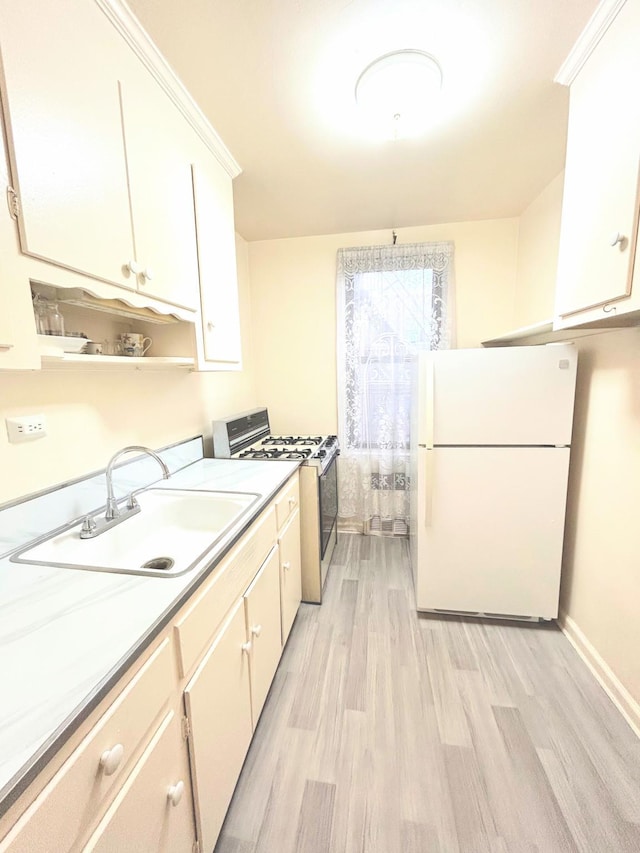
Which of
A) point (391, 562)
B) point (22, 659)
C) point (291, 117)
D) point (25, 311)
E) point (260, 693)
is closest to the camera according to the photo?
point (22, 659)

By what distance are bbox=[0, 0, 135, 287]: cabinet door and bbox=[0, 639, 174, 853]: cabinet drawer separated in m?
0.96

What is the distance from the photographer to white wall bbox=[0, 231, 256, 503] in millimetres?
1108

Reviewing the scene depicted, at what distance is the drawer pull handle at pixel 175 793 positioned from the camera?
81 cm

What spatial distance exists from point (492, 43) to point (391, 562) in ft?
8.83

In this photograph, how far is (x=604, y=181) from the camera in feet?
3.92

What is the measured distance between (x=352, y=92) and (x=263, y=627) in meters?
2.11

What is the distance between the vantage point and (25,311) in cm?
81

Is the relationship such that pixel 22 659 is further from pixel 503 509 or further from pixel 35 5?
pixel 503 509

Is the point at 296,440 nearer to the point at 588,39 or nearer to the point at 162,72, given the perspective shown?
the point at 162,72

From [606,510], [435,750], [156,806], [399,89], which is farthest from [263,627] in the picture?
[399,89]

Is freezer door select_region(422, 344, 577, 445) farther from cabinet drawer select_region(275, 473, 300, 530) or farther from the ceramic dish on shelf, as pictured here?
the ceramic dish on shelf

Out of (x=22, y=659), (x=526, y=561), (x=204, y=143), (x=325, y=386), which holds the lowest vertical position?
(x=526, y=561)

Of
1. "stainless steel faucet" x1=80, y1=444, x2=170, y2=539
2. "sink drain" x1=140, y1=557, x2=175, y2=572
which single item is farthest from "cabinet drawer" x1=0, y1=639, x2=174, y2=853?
"stainless steel faucet" x1=80, y1=444, x2=170, y2=539

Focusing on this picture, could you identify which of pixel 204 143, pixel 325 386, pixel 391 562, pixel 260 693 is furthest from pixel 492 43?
pixel 391 562
